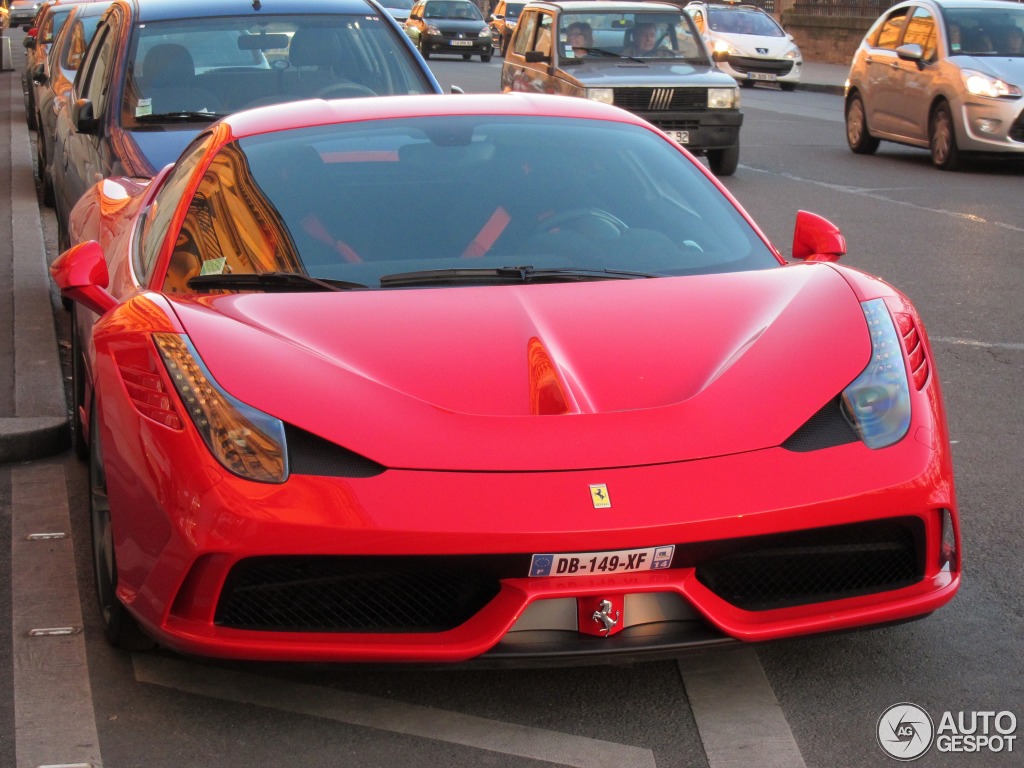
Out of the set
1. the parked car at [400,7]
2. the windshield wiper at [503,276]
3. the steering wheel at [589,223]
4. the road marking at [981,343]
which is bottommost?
the parked car at [400,7]

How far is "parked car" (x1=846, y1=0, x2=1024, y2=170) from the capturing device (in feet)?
50.2

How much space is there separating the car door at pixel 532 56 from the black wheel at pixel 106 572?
40.0ft

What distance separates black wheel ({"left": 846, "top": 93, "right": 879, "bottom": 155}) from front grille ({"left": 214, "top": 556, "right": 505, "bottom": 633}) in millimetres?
14998

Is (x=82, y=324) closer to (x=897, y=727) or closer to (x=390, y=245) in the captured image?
(x=390, y=245)

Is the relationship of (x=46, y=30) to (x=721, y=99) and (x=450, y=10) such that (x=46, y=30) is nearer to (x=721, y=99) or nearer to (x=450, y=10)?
(x=721, y=99)

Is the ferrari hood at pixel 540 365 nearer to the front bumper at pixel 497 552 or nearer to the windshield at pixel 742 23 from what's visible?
the front bumper at pixel 497 552

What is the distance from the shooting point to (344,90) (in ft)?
28.7

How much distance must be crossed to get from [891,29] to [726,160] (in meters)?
3.18

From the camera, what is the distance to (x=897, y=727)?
11.5 feet

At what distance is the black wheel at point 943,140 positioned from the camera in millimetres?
15781

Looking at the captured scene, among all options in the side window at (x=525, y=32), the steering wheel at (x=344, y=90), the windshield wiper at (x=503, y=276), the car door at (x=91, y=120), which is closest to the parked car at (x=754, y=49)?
the side window at (x=525, y=32)

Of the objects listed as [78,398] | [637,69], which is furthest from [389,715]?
[637,69]

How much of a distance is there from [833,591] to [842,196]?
1060 centimetres

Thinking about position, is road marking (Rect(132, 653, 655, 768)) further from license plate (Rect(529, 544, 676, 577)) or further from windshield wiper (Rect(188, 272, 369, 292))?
windshield wiper (Rect(188, 272, 369, 292))
